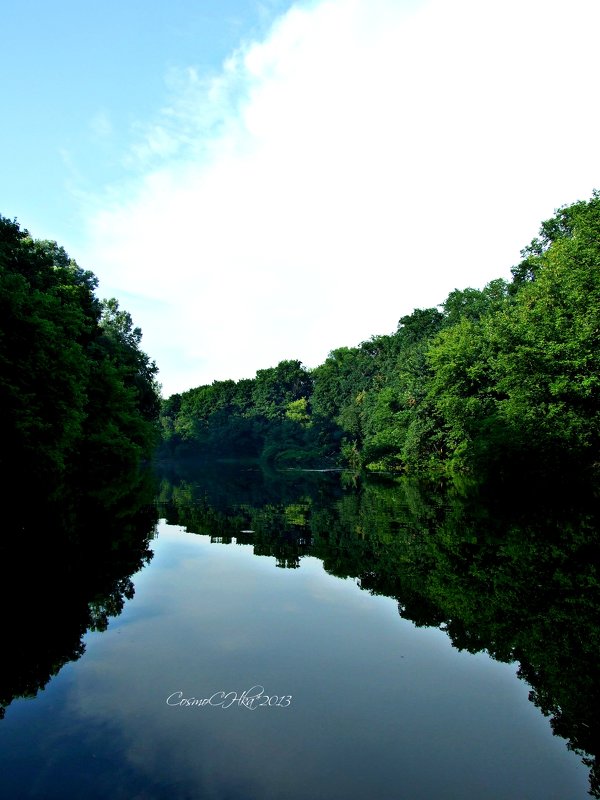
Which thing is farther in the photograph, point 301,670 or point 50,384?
point 50,384

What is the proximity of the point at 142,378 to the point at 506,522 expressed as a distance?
54.4m

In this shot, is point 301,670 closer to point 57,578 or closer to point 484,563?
point 57,578

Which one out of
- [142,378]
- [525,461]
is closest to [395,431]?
[525,461]

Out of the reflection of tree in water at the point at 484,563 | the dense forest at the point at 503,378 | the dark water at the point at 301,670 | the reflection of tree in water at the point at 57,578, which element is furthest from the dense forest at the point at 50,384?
the dense forest at the point at 503,378

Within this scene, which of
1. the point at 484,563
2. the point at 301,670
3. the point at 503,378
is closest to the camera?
the point at 301,670

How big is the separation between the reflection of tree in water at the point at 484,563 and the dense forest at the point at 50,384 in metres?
7.75

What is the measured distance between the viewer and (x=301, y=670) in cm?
715

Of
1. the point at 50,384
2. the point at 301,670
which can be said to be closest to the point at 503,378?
the point at 50,384

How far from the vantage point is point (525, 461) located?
28562 mm

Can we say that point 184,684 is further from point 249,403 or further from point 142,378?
point 249,403

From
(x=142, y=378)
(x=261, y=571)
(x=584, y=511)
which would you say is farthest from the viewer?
(x=142, y=378)

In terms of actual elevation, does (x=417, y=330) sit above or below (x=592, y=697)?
above

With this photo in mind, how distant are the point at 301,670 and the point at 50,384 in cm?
2629

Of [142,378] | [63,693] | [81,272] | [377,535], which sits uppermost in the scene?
[81,272]
